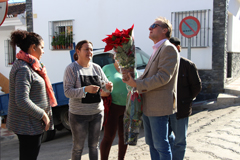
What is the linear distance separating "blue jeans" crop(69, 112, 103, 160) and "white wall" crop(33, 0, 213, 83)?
690cm

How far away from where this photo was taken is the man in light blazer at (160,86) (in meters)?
2.65

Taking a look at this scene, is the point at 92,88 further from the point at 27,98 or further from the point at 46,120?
the point at 27,98

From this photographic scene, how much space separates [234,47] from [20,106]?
10.9 meters

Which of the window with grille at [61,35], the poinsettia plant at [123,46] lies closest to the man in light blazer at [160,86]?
the poinsettia plant at [123,46]

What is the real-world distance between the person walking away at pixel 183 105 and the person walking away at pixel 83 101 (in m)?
0.93

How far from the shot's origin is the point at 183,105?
329 cm

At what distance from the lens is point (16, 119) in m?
2.73

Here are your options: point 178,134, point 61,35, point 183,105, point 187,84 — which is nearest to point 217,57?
point 187,84

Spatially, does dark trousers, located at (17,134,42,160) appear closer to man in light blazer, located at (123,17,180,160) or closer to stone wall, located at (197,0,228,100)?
man in light blazer, located at (123,17,180,160)

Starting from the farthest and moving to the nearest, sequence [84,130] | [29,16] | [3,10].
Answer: [29,16], [84,130], [3,10]

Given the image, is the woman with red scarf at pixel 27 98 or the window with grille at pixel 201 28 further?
the window with grille at pixel 201 28

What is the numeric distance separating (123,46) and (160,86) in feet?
2.01

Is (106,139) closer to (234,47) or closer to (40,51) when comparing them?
(40,51)

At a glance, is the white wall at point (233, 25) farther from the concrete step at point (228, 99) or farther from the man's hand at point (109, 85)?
the man's hand at point (109, 85)
